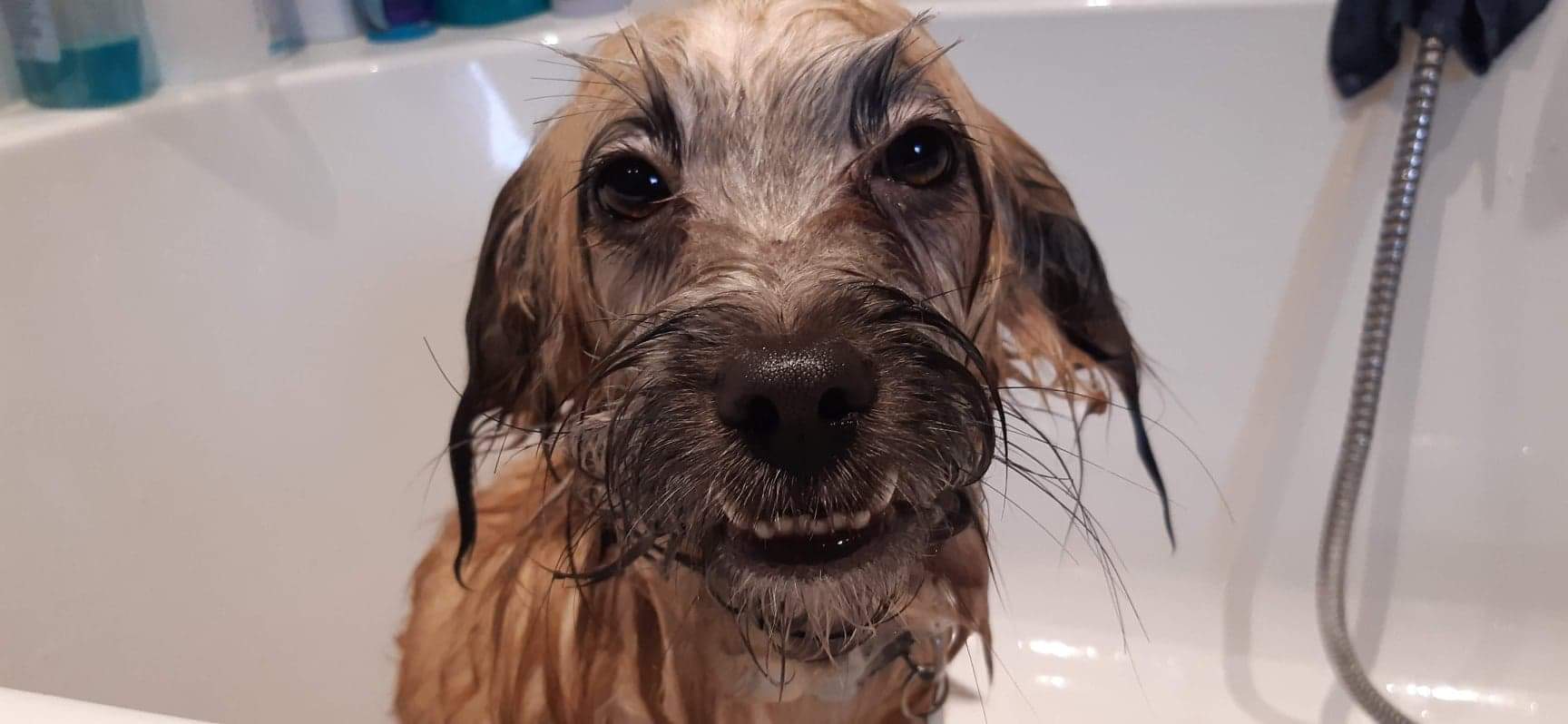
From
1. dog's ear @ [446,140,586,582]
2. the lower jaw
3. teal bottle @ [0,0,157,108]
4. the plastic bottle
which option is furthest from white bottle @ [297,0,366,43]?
the lower jaw

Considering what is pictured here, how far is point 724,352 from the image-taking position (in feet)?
2.16

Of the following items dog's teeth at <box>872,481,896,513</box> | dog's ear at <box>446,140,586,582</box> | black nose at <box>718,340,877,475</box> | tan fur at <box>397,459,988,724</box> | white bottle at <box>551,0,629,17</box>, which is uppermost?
black nose at <box>718,340,877,475</box>

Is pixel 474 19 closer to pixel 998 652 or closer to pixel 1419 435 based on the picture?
pixel 998 652

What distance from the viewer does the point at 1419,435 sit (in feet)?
4.91

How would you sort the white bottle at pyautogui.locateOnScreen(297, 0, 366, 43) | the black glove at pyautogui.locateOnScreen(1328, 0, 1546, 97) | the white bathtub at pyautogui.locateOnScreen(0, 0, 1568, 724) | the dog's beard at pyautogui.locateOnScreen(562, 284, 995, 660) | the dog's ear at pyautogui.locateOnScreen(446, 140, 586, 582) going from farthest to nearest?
the white bottle at pyautogui.locateOnScreen(297, 0, 366, 43) → the black glove at pyautogui.locateOnScreen(1328, 0, 1546, 97) → the white bathtub at pyautogui.locateOnScreen(0, 0, 1568, 724) → the dog's ear at pyautogui.locateOnScreen(446, 140, 586, 582) → the dog's beard at pyautogui.locateOnScreen(562, 284, 995, 660)

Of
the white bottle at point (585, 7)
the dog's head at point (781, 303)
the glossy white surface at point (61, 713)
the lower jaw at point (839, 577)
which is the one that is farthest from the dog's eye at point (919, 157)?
the white bottle at point (585, 7)

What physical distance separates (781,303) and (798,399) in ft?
0.27

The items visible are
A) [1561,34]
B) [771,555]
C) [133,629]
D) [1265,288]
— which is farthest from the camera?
[1265,288]

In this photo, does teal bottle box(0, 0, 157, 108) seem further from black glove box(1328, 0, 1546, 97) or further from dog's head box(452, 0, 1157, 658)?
black glove box(1328, 0, 1546, 97)

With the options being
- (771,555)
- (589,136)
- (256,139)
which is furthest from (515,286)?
(256,139)

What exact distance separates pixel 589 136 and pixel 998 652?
39.9 inches

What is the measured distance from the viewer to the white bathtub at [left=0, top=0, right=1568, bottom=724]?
119 cm

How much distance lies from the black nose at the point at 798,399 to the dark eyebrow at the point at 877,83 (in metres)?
0.27

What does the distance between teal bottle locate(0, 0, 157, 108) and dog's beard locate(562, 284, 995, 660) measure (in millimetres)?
884
